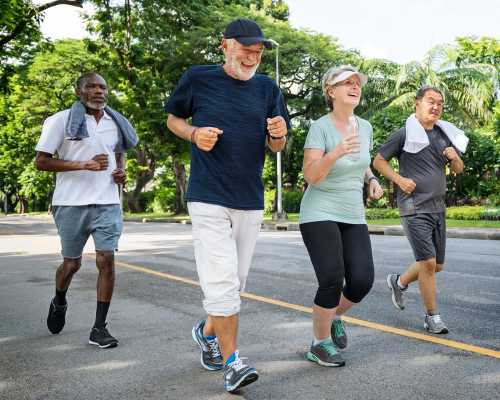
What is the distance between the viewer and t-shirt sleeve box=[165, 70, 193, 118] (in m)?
3.80

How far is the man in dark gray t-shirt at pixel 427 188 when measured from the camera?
4.98 m

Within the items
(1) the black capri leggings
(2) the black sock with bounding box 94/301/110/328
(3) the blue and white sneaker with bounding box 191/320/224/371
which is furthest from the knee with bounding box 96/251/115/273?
(1) the black capri leggings

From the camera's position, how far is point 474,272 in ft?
27.7

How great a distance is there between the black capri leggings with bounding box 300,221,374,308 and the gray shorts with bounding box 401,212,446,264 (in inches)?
39.8

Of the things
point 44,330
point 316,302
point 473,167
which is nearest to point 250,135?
point 316,302

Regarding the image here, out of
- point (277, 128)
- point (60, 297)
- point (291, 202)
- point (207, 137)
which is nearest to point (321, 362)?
point (277, 128)

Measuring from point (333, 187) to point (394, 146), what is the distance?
4.61 ft

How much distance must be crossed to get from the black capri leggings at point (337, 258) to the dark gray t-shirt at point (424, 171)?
Result: 3.51 feet

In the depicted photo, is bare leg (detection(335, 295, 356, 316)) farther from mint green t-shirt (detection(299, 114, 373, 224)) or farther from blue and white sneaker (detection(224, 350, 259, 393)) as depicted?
blue and white sneaker (detection(224, 350, 259, 393))

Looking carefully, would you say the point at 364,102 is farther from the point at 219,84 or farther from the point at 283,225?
the point at 219,84

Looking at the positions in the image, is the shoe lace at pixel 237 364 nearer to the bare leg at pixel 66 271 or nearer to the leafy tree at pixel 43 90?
the bare leg at pixel 66 271

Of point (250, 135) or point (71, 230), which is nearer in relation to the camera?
point (250, 135)

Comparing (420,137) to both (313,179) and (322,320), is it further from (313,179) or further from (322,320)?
(322,320)

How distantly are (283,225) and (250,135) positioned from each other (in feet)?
61.9
